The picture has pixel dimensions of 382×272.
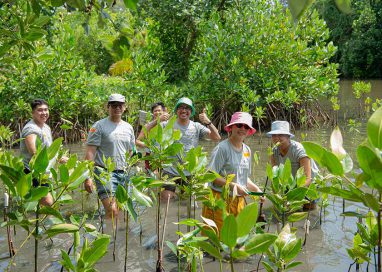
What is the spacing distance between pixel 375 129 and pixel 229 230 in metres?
0.52

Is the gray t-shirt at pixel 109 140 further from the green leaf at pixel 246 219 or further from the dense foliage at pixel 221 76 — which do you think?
the dense foliage at pixel 221 76

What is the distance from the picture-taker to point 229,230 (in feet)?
4.34

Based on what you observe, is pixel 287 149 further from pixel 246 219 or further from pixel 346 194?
pixel 346 194

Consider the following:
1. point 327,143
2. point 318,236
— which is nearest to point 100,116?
point 327,143

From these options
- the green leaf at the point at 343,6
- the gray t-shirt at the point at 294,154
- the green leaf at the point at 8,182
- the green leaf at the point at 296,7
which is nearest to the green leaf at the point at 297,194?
the green leaf at the point at 8,182

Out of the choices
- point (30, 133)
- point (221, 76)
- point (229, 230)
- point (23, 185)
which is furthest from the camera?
point (221, 76)

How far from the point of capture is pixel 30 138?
4.48 metres

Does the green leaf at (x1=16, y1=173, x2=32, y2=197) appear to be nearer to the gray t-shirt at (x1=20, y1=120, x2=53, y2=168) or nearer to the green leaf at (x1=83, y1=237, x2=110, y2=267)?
the green leaf at (x1=83, y1=237, x2=110, y2=267)

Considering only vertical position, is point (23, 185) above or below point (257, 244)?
above

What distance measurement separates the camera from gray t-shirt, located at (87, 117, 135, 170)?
4586 mm

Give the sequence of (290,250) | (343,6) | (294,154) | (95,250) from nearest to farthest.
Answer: (343,6), (95,250), (290,250), (294,154)

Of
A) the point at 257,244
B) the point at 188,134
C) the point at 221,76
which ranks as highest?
the point at 221,76

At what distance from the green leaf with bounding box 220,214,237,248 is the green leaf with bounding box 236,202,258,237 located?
0.04 meters

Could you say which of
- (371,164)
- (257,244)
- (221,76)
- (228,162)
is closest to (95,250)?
(257,244)
